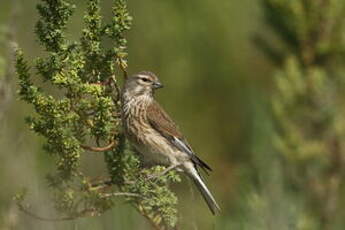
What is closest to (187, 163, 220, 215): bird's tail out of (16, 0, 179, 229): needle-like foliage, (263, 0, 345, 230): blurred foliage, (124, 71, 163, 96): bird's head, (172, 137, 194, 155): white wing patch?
(172, 137, 194, 155): white wing patch

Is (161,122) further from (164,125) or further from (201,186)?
(201,186)

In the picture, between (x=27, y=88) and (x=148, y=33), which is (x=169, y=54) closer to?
(x=148, y=33)

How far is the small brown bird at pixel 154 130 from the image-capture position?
6352 millimetres

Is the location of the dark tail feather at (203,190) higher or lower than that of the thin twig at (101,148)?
higher

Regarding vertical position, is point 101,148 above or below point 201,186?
below

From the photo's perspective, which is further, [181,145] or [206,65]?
[206,65]

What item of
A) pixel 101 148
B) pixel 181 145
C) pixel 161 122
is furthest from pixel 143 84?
pixel 101 148

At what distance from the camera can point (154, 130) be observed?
6.77 metres

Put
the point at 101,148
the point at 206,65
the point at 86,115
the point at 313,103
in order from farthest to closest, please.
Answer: the point at 206,65 → the point at 313,103 → the point at 101,148 → the point at 86,115

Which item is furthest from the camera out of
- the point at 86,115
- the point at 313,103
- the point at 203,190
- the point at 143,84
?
the point at 313,103

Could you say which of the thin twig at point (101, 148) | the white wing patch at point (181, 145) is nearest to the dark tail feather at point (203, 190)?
the white wing patch at point (181, 145)

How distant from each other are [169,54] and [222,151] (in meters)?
1.16

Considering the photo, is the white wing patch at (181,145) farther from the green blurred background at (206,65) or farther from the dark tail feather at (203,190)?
the green blurred background at (206,65)

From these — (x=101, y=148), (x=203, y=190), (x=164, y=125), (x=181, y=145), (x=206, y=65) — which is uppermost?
(x=206, y=65)
